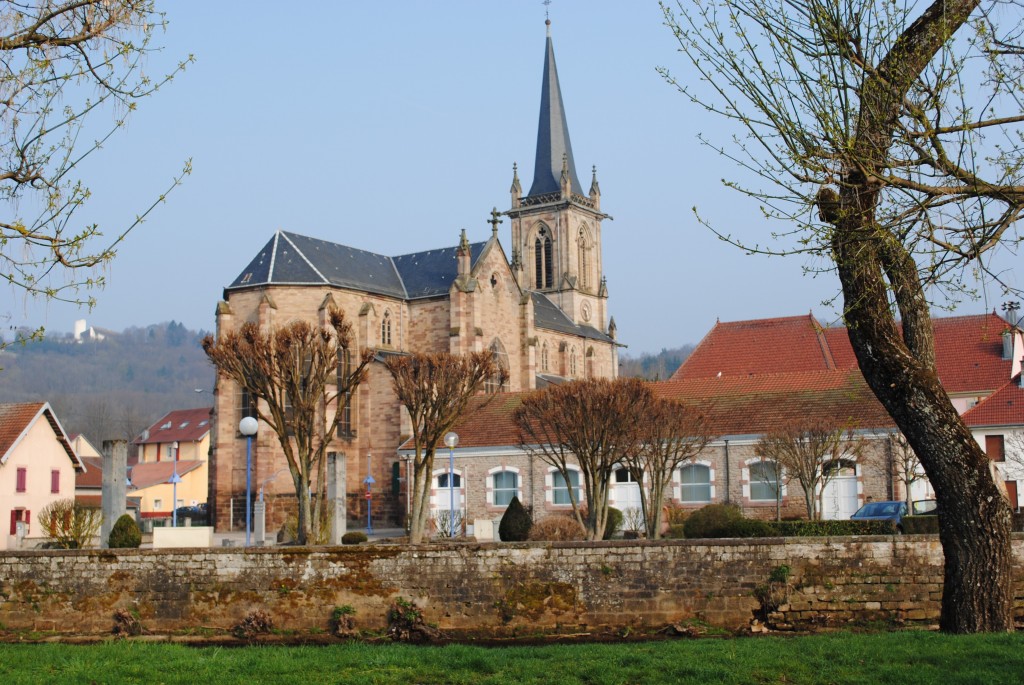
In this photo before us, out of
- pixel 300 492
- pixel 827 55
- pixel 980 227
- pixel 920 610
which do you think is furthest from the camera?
pixel 300 492

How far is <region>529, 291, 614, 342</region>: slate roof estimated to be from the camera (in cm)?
6210

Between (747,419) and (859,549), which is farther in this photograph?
(747,419)

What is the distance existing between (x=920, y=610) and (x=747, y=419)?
18.7 m

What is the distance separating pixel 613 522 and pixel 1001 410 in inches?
633

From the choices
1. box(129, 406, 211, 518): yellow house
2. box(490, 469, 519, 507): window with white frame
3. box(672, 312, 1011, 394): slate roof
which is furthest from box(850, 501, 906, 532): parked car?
box(129, 406, 211, 518): yellow house

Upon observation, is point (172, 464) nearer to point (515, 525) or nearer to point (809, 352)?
point (809, 352)

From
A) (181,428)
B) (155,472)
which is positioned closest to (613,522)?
(155,472)

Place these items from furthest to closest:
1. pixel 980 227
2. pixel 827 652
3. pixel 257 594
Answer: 1. pixel 257 594
2. pixel 827 652
3. pixel 980 227

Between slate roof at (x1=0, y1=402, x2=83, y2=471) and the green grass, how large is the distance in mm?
31593

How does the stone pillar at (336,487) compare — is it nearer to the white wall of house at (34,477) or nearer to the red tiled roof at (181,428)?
the white wall of house at (34,477)

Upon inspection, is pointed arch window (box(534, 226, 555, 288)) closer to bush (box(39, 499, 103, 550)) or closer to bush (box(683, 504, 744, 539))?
bush (box(683, 504, 744, 539))

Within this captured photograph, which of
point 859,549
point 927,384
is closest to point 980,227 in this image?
point 927,384

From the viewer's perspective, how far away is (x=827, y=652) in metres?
12.5

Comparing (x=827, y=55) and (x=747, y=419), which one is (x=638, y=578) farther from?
(x=747, y=419)
